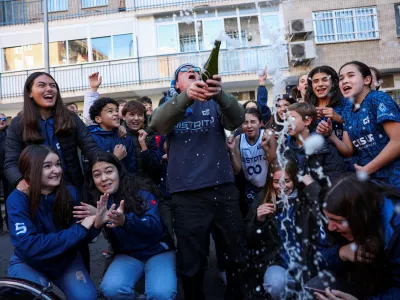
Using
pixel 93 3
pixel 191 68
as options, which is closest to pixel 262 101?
pixel 191 68

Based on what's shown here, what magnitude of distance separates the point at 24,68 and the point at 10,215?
17.5 metres

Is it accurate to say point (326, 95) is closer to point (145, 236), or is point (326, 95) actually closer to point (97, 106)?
point (145, 236)

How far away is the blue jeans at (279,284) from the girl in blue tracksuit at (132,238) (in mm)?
723

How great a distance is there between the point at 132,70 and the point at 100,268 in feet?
44.2

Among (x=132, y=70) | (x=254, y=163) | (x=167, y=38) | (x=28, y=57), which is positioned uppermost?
(x=28, y=57)

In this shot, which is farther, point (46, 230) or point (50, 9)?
point (50, 9)

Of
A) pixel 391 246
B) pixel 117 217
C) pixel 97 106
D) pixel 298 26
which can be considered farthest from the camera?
pixel 298 26

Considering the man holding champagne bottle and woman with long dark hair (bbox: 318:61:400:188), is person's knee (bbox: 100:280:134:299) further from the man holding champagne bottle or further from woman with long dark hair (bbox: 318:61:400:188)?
woman with long dark hair (bbox: 318:61:400:188)

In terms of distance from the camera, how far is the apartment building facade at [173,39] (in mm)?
16078

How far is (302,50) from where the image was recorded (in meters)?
15.8

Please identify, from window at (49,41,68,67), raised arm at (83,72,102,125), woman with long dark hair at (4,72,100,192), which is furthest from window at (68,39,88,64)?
woman with long dark hair at (4,72,100,192)

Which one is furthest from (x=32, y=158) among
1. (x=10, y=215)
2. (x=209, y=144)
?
(x=209, y=144)

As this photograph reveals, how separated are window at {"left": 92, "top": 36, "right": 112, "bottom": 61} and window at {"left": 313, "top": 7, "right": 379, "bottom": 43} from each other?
8673mm

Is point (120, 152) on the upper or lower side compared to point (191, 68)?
lower
